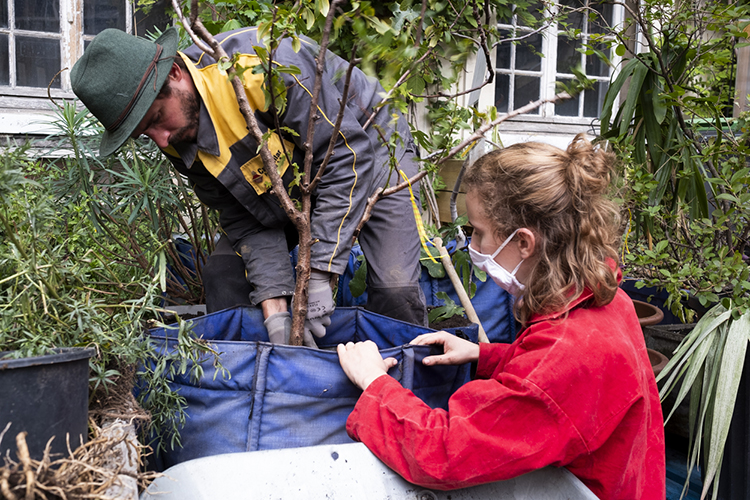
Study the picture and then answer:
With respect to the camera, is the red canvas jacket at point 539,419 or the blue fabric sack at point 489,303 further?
the blue fabric sack at point 489,303

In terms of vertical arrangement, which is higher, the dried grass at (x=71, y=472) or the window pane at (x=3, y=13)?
the window pane at (x=3, y=13)

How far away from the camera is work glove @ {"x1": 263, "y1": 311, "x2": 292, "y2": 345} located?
1.48m

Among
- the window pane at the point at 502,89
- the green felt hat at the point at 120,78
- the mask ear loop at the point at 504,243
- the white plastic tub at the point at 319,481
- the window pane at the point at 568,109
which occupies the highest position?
the window pane at the point at 502,89

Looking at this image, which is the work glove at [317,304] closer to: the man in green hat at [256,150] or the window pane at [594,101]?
the man in green hat at [256,150]

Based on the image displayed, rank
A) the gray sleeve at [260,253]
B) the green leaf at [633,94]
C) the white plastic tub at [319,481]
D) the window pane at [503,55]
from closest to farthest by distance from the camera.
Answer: the white plastic tub at [319,481], the gray sleeve at [260,253], the green leaf at [633,94], the window pane at [503,55]

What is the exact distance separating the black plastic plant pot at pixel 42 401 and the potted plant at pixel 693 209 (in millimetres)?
1521

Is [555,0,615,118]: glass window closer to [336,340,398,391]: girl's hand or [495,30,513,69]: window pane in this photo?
[495,30,513,69]: window pane

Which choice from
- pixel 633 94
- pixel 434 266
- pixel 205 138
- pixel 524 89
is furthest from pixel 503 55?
pixel 205 138

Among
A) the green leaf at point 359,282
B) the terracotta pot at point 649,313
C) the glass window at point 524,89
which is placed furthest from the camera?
the glass window at point 524,89

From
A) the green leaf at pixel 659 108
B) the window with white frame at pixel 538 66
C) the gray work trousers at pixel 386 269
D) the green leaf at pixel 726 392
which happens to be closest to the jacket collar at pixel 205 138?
the gray work trousers at pixel 386 269

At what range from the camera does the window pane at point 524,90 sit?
4.23 meters

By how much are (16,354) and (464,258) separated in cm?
148

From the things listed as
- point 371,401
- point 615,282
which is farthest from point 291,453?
point 615,282

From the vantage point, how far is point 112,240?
191cm
